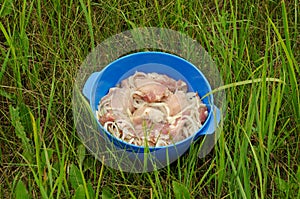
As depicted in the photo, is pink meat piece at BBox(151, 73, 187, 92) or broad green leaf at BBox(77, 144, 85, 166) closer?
broad green leaf at BBox(77, 144, 85, 166)

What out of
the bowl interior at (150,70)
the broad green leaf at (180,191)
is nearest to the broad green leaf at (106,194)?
the broad green leaf at (180,191)

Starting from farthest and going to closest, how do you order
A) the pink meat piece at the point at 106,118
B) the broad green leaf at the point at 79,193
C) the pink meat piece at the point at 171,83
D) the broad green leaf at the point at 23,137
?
the pink meat piece at the point at 171,83
the pink meat piece at the point at 106,118
the broad green leaf at the point at 23,137
the broad green leaf at the point at 79,193

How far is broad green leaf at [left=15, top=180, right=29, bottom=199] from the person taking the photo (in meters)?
1.09

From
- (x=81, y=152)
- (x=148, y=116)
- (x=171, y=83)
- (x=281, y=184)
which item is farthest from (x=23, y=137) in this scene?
(x=281, y=184)

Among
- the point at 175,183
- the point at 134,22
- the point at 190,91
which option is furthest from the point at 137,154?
the point at 134,22

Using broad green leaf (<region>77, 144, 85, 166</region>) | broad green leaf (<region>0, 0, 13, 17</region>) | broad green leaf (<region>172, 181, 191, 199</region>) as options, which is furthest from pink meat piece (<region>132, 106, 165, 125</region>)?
broad green leaf (<region>0, 0, 13, 17</region>)

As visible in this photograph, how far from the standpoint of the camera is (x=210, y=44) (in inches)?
58.2

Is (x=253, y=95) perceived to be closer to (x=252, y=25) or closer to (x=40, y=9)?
(x=252, y=25)

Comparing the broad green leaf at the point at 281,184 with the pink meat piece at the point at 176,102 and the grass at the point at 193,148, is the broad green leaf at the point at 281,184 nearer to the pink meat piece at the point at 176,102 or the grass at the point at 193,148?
the grass at the point at 193,148

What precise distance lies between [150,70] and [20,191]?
0.49 meters

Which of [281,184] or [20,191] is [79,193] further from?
[281,184]

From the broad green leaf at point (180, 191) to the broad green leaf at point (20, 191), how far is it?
255 mm

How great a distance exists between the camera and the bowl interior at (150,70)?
1403 millimetres

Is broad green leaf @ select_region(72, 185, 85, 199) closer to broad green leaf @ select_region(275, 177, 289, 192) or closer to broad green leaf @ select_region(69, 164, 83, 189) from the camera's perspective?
broad green leaf @ select_region(69, 164, 83, 189)
